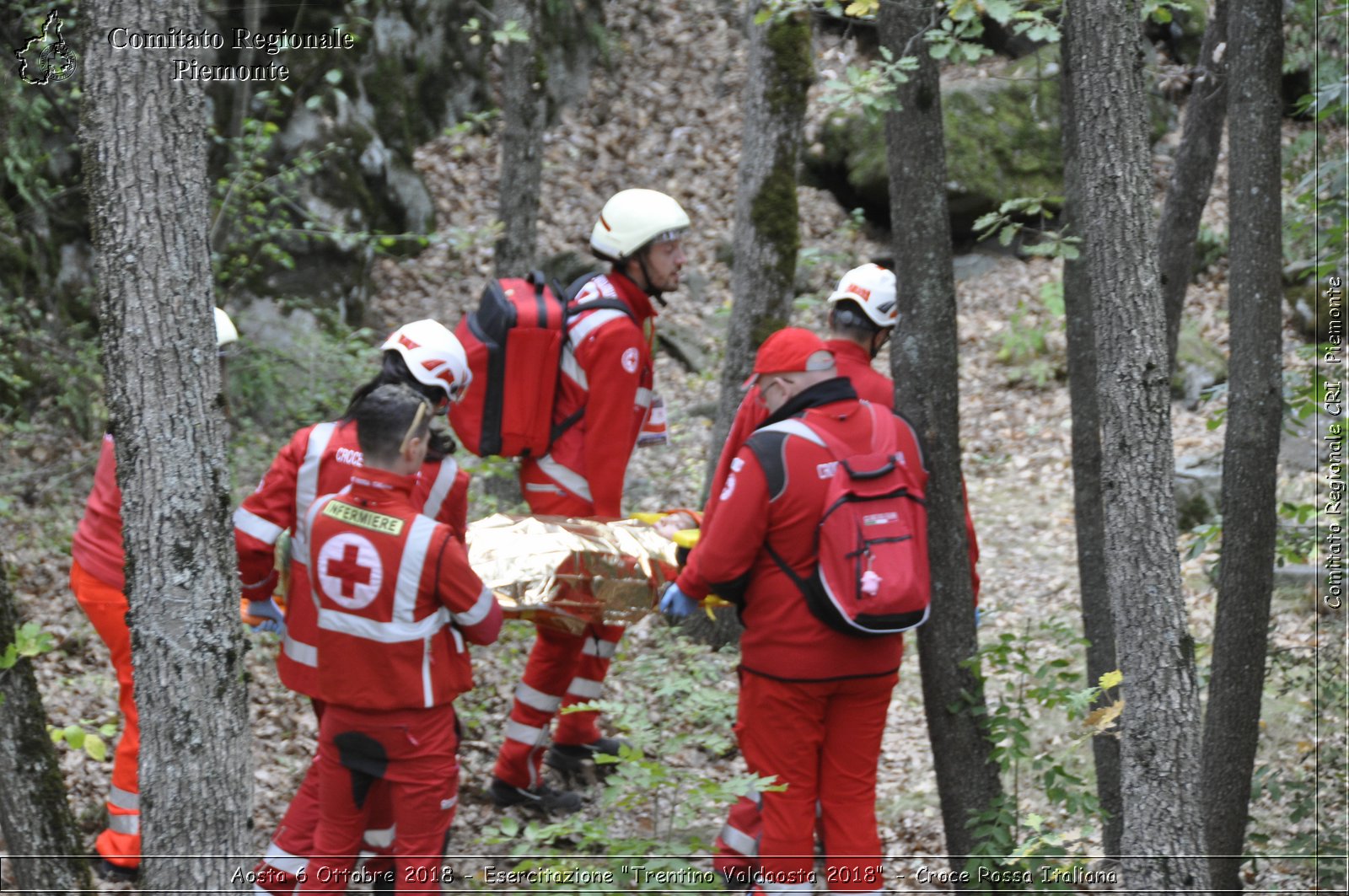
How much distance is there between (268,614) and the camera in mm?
4551

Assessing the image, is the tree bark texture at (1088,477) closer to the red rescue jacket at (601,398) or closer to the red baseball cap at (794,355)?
the red baseball cap at (794,355)

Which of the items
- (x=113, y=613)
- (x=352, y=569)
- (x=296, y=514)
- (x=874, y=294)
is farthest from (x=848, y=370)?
(x=113, y=613)

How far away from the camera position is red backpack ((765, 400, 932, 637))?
13.7 ft

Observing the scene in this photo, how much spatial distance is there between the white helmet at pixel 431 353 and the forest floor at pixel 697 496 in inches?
59.7

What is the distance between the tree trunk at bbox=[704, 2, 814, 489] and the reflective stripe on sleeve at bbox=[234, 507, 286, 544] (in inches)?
134

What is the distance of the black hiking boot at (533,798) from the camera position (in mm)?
5402

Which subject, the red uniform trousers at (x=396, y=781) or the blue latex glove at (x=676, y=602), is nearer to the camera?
the red uniform trousers at (x=396, y=781)

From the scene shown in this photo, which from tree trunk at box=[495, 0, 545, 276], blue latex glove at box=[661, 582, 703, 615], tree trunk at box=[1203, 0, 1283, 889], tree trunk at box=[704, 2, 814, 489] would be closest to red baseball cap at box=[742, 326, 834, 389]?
blue latex glove at box=[661, 582, 703, 615]

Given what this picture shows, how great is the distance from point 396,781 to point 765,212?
4.30 meters

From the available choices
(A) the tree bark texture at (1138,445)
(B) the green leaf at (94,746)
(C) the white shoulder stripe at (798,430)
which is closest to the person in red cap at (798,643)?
(C) the white shoulder stripe at (798,430)

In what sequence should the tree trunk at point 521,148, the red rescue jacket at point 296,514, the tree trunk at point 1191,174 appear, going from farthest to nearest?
1. the tree trunk at point 521,148
2. the tree trunk at point 1191,174
3. the red rescue jacket at point 296,514

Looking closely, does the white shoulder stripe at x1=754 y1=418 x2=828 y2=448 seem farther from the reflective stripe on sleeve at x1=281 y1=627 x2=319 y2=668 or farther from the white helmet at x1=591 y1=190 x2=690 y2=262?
the reflective stripe on sleeve at x1=281 y1=627 x2=319 y2=668

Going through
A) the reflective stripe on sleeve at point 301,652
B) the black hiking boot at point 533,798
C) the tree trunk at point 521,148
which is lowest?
the black hiking boot at point 533,798

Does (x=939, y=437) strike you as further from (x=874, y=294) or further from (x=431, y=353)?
(x=431, y=353)
